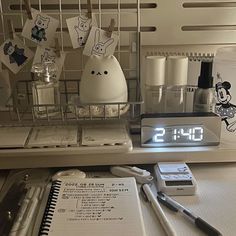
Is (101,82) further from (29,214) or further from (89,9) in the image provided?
(29,214)

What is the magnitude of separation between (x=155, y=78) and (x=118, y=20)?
19 cm

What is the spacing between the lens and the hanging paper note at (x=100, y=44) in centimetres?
82

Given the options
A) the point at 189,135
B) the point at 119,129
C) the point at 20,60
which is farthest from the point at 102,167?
the point at 20,60

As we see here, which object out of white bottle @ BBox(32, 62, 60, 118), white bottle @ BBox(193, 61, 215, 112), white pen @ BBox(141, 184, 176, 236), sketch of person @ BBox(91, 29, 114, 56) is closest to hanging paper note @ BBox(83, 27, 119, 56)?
sketch of person @ BBox(91, 29, 114, 56)

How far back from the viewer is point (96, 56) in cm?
77

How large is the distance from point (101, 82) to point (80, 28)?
16 centimetres

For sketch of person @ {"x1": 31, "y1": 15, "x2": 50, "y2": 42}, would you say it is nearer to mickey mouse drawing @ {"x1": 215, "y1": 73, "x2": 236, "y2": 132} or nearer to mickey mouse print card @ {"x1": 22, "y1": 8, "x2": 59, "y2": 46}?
mickey mouse print card @ {"x1": 22, "y1": 8, "x2": 59, "y2": 46}

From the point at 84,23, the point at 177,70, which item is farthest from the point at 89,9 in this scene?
the point at 177,70

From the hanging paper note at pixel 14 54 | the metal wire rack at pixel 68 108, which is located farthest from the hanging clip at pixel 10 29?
the metal wire rack at pixel 68 108

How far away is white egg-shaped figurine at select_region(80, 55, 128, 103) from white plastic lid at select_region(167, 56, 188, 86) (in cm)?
12

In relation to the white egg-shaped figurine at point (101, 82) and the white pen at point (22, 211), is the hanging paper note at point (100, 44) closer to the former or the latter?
the white egg-shaped figurine at point (101, 82)

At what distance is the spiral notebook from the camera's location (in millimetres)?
552

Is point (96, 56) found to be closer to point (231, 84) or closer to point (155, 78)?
point (155, 78)

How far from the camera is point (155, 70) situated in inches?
31.4
